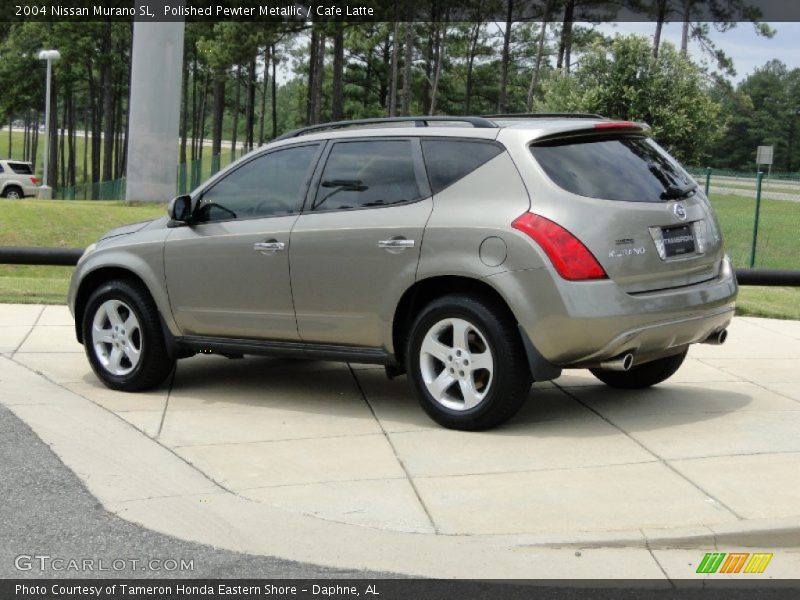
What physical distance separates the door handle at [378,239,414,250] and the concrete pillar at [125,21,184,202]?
17458 millimetres

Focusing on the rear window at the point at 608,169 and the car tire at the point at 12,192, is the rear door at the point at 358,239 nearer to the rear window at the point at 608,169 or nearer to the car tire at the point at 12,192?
the rear window at the point at 608,169

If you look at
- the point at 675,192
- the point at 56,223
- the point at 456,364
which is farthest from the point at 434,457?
the point at 56,223

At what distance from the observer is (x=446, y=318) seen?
6875 mm

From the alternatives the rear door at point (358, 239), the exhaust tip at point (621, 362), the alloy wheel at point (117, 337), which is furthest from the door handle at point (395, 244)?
the alloy wheel at point (117, 337)

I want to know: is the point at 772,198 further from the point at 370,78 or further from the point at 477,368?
the point at 370,78

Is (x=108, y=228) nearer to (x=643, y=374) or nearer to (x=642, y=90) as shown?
(x=643, y=374)

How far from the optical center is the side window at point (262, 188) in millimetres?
7750

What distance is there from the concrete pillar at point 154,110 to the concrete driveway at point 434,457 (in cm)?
1545

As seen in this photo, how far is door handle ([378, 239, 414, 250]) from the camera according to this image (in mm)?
7008

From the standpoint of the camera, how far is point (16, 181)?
4744 centimetres

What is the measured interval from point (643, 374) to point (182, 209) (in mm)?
3350

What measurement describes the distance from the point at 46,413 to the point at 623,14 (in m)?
48.1

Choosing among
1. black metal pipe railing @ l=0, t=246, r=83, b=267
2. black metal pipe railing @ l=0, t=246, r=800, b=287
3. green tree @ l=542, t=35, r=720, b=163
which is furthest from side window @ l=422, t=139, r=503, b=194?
green tree @ l=542, t=35, r=720, b=163

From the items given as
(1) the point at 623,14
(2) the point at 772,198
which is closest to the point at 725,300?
(2) the point at 772,198
